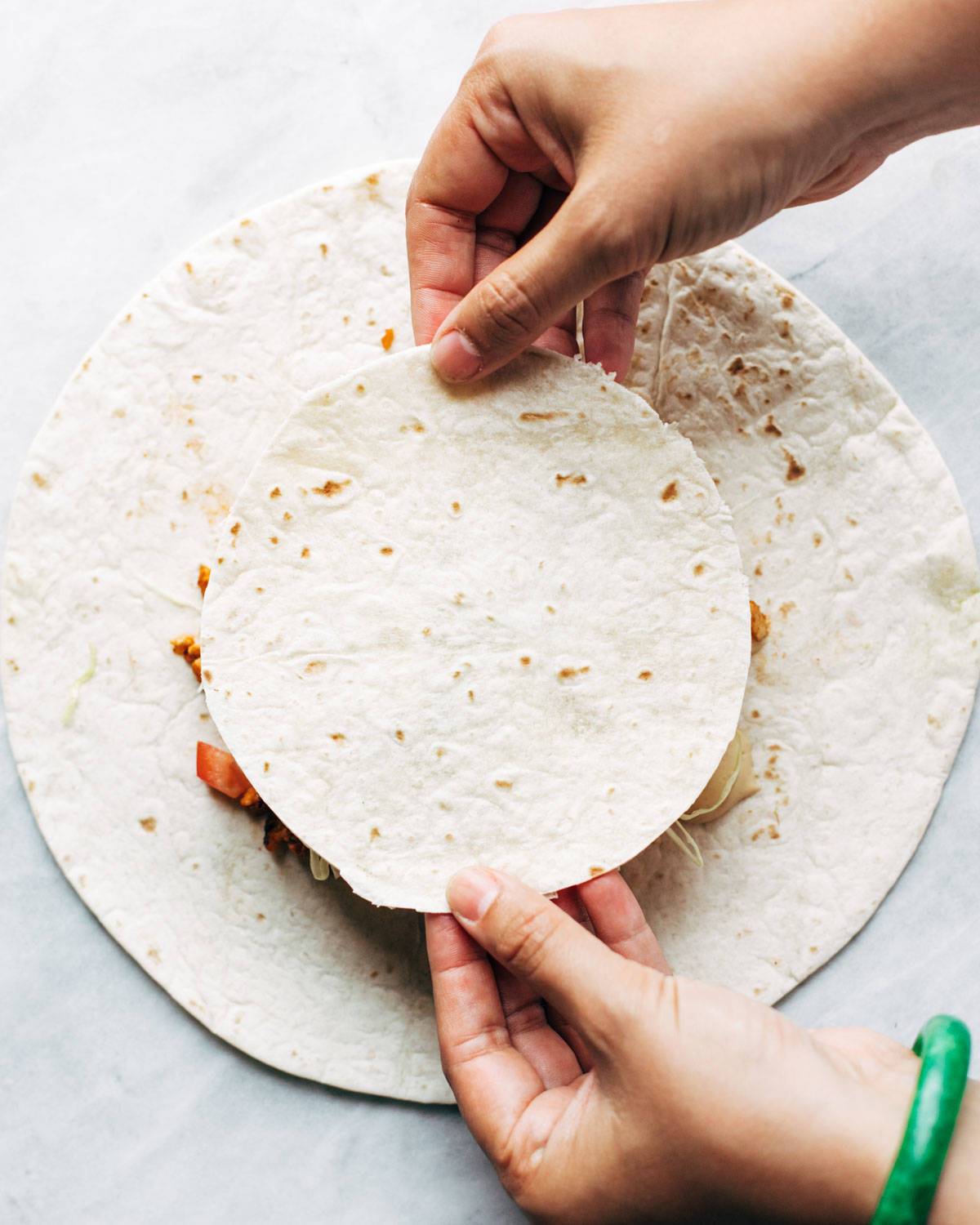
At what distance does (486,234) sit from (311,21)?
954 mm

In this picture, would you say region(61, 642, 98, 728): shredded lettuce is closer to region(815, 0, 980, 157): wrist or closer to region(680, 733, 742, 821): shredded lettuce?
region(680, 733, 742, 821): shredded lettuce

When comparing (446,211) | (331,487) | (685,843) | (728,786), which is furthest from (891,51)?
(685,843)

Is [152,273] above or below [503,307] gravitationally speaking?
below

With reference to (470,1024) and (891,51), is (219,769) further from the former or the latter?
(891,51)

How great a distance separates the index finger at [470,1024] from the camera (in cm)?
225

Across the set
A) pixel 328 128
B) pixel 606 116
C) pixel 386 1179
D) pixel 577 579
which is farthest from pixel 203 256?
pixel 386 1179

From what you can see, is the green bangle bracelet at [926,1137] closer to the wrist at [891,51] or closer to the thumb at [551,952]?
the thumb at [551,952]

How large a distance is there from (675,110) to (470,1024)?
200 cm

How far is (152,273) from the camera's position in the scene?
2855mm

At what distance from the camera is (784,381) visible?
105 inches

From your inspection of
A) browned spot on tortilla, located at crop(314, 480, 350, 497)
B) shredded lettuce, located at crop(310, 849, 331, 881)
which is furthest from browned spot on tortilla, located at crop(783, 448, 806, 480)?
shredded lettuce, located at crop(310, 849, 331, 881)

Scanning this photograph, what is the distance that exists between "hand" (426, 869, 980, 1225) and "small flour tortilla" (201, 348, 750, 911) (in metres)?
0.20

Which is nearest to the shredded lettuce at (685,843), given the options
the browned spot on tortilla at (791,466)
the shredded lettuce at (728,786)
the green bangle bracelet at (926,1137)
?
the shredded lettuce at (728,786)

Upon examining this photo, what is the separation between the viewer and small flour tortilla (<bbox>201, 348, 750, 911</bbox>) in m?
2.14
